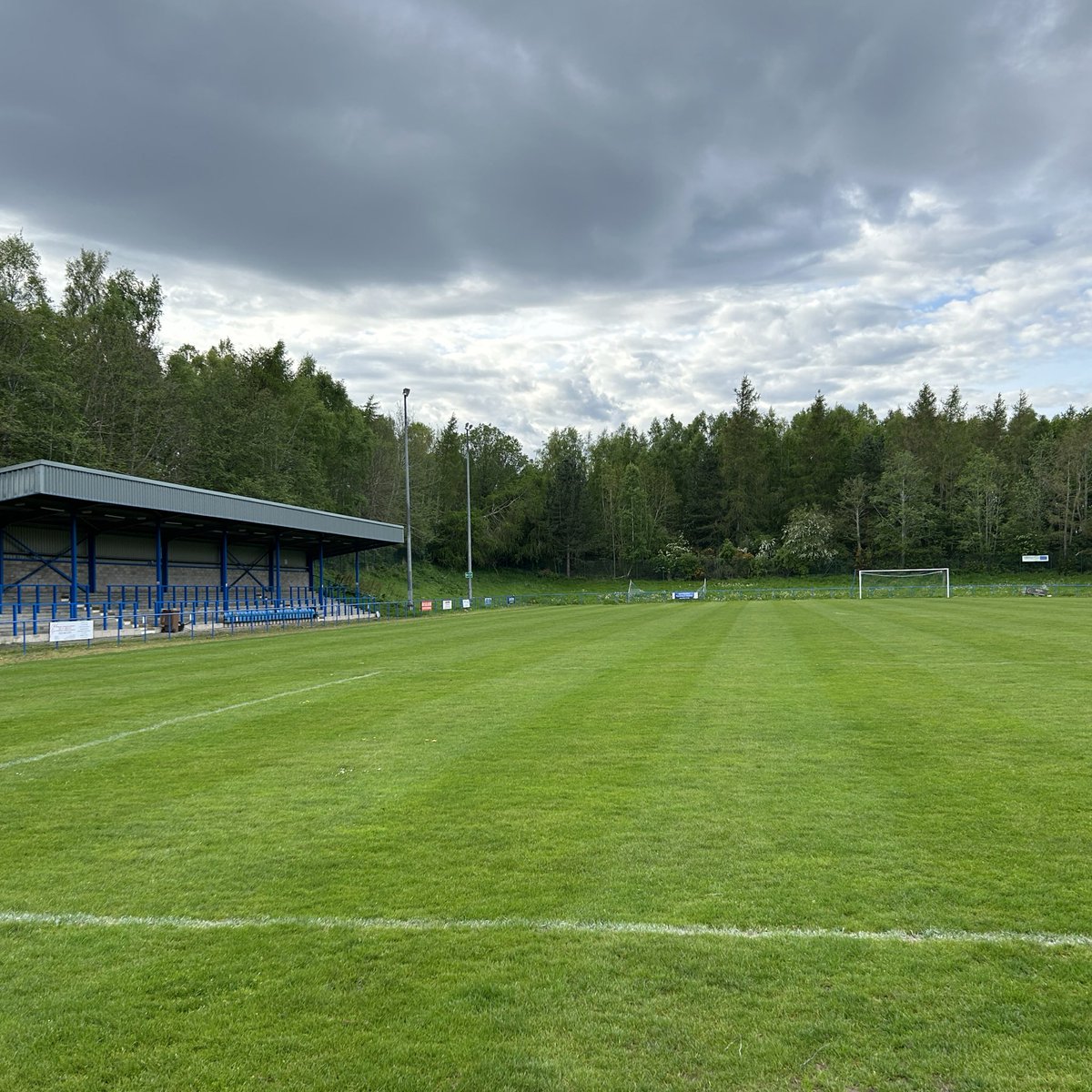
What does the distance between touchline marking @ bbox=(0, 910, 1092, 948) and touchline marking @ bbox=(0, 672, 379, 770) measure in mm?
4374

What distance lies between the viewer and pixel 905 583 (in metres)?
63.0

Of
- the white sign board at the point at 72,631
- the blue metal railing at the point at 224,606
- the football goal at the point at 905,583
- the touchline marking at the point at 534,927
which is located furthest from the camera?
the football goal at the point at 905,583

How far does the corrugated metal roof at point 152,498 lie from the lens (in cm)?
2595

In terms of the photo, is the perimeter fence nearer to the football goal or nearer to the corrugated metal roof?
the football goal

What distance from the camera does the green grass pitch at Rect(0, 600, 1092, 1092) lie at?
2896mm

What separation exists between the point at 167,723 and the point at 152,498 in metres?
23.8

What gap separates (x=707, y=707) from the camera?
32.1 feet

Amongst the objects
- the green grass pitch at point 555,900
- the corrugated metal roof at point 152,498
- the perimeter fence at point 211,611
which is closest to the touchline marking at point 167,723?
the green grass pitch at point 555,900

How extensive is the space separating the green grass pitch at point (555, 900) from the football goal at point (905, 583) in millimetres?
46357

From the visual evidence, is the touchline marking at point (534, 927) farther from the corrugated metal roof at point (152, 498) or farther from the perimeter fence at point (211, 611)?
the corrugated metal roof at point (152, 498)

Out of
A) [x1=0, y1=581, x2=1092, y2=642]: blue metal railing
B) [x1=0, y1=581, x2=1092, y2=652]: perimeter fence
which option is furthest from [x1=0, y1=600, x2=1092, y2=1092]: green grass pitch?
[x1=0, y1=581, x2=1092, y2=642]: blue metal railing

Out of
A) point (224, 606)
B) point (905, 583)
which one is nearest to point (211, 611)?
point (224, 606)

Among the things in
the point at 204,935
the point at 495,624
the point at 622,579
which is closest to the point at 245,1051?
the point at 204,935

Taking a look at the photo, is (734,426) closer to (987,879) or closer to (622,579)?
(622,579)
